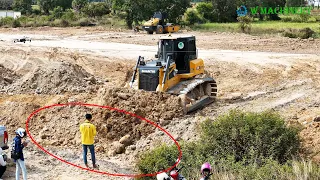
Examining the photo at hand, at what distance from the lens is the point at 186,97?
615 inches

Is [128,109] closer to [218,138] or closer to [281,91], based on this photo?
[218,138]

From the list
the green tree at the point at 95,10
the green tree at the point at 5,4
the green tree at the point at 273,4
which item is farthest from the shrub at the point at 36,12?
the green tree at the point at 273,4

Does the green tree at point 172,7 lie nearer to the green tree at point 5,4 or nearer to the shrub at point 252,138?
the shrub at point 252,138

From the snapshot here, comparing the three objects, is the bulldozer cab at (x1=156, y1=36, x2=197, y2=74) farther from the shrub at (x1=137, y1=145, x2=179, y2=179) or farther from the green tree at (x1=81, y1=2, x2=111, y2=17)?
the green tree at (x1=81, y1=2, x2=111, y2=17)

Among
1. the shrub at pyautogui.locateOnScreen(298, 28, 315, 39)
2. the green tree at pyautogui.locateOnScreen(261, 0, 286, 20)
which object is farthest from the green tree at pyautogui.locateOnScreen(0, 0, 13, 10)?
the shrub at pyautogui.locateOnScreen(298, 28, 315, 39)

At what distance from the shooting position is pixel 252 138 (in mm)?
11758

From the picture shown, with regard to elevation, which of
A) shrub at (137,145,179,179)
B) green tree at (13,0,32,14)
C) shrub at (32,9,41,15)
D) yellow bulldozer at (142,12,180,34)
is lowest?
shrub at (137,145,179,179)

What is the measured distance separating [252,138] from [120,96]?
5.05 m

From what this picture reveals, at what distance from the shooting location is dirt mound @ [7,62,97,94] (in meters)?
18.2

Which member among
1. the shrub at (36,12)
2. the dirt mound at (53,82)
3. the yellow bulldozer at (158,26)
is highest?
the shrub at (36,12)

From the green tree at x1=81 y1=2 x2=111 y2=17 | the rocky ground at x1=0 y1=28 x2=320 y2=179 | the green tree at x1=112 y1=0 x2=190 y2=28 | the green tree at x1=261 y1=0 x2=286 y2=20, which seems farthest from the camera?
the green tree at x1=261 y1=0 x2=286 y2=20

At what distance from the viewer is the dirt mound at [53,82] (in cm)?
1819

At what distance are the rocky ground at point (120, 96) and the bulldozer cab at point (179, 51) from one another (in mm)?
1761

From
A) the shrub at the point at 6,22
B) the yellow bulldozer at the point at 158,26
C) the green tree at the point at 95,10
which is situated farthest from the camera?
the green tree at the point at 95,10
